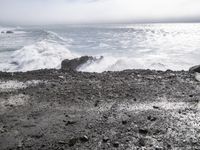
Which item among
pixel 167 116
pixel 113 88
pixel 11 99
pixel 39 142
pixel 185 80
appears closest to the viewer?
pixel 39 142

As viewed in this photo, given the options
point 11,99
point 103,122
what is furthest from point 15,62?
point 103,122

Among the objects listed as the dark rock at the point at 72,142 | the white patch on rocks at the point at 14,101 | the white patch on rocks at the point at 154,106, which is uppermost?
the white patch on rocks at the point at 154,106

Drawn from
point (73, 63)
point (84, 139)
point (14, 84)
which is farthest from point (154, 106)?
point (73, 63)

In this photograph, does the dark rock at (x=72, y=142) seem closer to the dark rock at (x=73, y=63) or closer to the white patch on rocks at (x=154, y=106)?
the white patch on rocks at (x=154, y=106)

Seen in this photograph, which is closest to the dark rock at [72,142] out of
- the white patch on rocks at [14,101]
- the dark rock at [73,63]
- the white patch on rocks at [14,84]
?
the white patch on rocks at [14,101]

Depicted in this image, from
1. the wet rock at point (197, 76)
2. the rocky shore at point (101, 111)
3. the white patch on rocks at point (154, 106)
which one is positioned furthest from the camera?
the wet rock at point (197, 76)

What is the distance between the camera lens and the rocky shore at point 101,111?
4.30 meters

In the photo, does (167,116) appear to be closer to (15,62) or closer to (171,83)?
(171,83)

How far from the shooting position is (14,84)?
309 inches

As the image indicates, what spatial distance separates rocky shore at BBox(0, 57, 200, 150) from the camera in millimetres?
4305

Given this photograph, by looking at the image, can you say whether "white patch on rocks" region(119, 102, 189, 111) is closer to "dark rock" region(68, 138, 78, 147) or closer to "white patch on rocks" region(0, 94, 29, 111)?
"dark rock" region(68, 138, 78, 147)

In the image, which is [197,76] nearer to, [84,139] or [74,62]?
[84,139]

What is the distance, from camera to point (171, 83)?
24.4 ft

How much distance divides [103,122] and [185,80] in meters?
3.70
